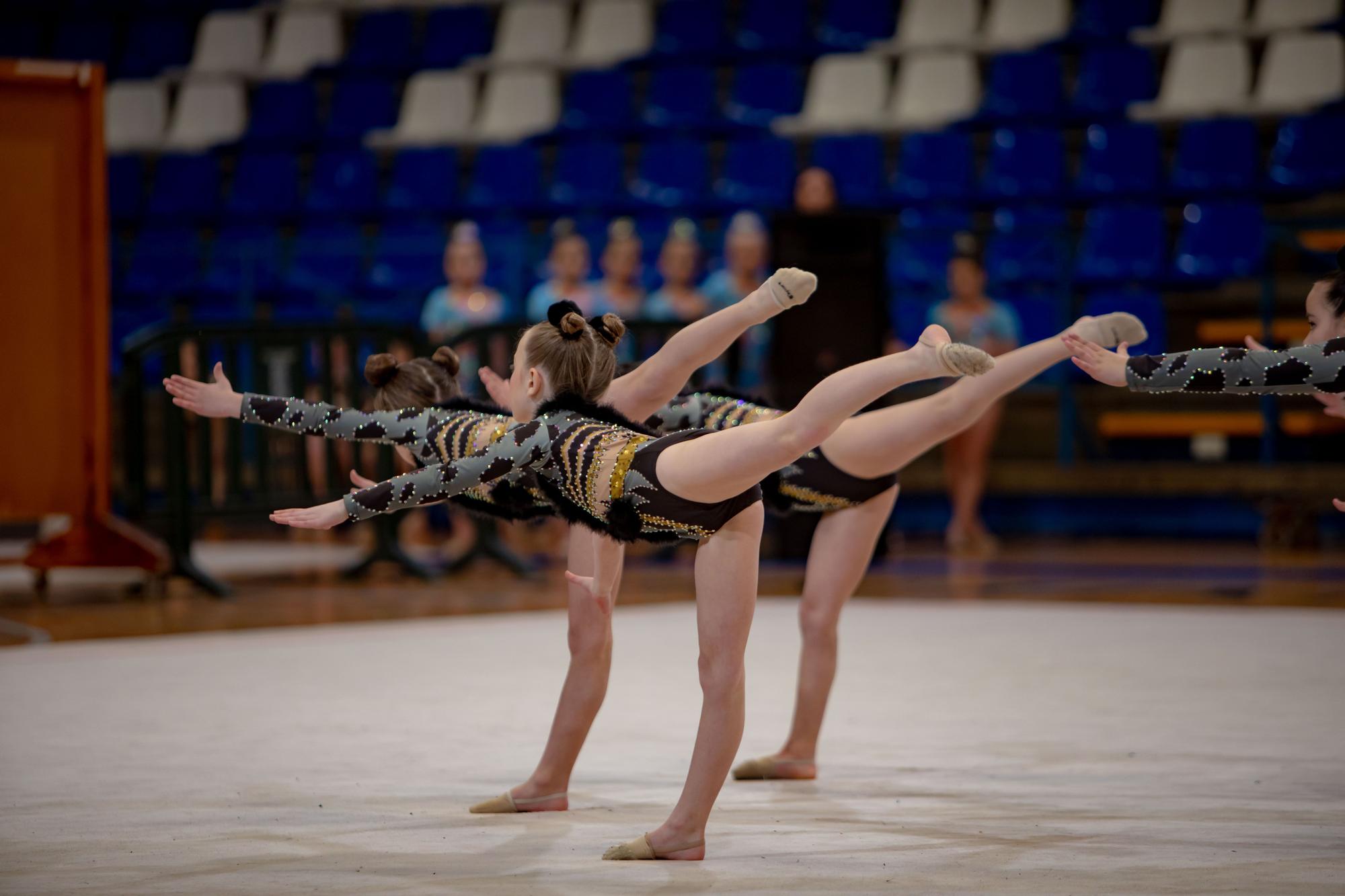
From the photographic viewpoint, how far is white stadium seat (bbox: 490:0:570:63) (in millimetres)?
10547

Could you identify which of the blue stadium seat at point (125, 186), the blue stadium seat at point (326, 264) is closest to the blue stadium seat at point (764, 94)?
the blue stadium seat at point (326, 264)

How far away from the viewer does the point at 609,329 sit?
8.77 ft

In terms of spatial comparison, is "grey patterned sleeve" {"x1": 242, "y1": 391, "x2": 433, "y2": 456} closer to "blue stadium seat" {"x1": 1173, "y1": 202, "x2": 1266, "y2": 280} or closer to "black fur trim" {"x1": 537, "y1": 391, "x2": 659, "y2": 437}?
"black fur trim" {"x1": 537, "y1": 391, "x2": 659, "y2": 437}

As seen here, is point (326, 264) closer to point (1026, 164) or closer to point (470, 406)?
point (1026, 164)

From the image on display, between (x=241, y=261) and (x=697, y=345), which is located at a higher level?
(x=241, y=261)

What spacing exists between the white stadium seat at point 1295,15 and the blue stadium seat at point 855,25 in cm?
223

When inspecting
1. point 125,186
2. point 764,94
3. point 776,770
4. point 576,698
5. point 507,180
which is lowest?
point 776,770

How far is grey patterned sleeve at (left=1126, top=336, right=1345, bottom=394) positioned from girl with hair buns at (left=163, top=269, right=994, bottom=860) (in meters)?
0.39

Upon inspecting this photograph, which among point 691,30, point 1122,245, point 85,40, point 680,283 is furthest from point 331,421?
point 85,40

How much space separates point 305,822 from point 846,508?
1.30 metres

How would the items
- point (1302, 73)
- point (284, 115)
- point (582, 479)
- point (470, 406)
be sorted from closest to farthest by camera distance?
1. point (582, 479)
2. point (470, 406)
3. point (1302, 73)
4. point (284, 115)

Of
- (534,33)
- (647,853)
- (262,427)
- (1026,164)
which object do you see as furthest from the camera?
(534,33)

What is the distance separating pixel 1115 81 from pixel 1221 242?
1.32 m

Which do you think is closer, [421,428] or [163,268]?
[421,428]
